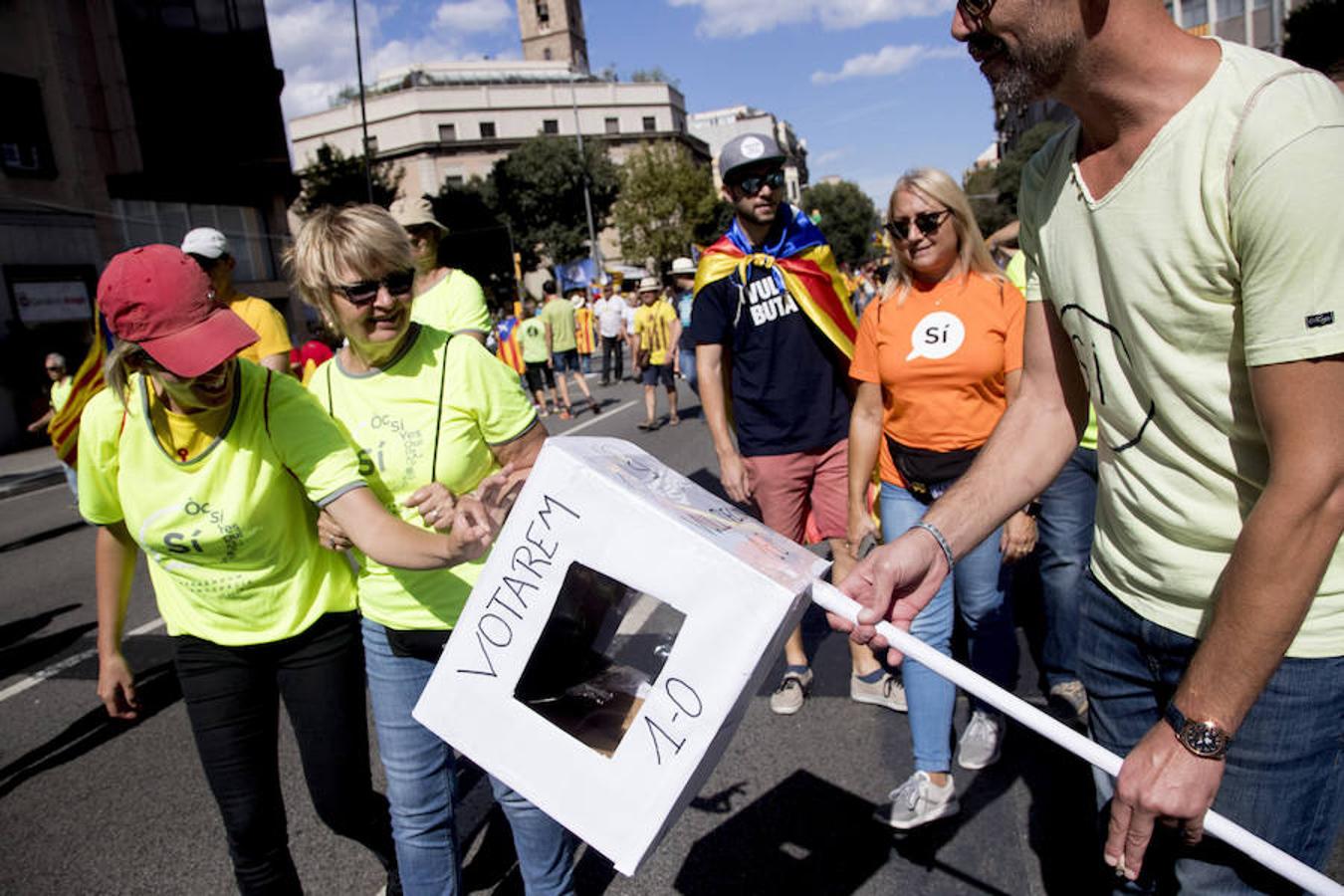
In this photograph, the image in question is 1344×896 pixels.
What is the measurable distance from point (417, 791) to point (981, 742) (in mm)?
1954

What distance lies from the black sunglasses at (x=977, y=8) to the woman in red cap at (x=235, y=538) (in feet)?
4.77

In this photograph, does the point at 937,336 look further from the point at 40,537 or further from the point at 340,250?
the point at 40,537

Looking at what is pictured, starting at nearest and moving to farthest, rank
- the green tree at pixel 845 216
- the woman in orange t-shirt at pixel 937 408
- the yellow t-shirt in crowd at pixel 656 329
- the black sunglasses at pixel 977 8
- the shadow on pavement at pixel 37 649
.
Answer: the black sunglasses at pixel 977 8 → the woman in orange t-shirt at pixel 937 408 → the shadow on pavement at pixel 37 649 → the yellow t-shirt in crowd at pixel 656 329 → the green tree at pixel 845 216

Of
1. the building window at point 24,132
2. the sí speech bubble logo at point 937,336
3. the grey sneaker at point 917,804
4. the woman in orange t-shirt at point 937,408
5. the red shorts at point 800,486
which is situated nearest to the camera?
the grey sneaker at point 917,804

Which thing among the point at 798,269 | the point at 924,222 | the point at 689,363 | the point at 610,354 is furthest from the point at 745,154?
the point at 610,354

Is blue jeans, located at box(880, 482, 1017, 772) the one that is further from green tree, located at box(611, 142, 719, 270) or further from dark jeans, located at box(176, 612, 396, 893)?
green tree, located at box(611, 142, 719, 270)

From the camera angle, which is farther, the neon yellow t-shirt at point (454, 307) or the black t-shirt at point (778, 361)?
the neon yellow t-shirt at point (454, 307)

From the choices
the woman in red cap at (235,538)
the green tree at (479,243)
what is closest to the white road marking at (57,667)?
the woman in red cap at (235,538)

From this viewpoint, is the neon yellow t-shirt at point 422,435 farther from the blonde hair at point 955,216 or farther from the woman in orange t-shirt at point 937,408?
the blonde hair at point 955,216

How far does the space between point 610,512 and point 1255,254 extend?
92 centimetres

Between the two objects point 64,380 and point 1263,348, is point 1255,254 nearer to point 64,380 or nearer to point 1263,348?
point 1263,348

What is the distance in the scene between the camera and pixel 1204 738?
124 cm

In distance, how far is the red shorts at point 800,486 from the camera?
3.75 meters

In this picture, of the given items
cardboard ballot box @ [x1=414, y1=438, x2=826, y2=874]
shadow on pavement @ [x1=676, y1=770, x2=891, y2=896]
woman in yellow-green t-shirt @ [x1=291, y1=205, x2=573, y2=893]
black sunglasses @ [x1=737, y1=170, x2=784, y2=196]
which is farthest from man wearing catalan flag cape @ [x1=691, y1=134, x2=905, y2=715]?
cardboard ballot box @ [x1=414, y1=438, x2=826, y2=874]
